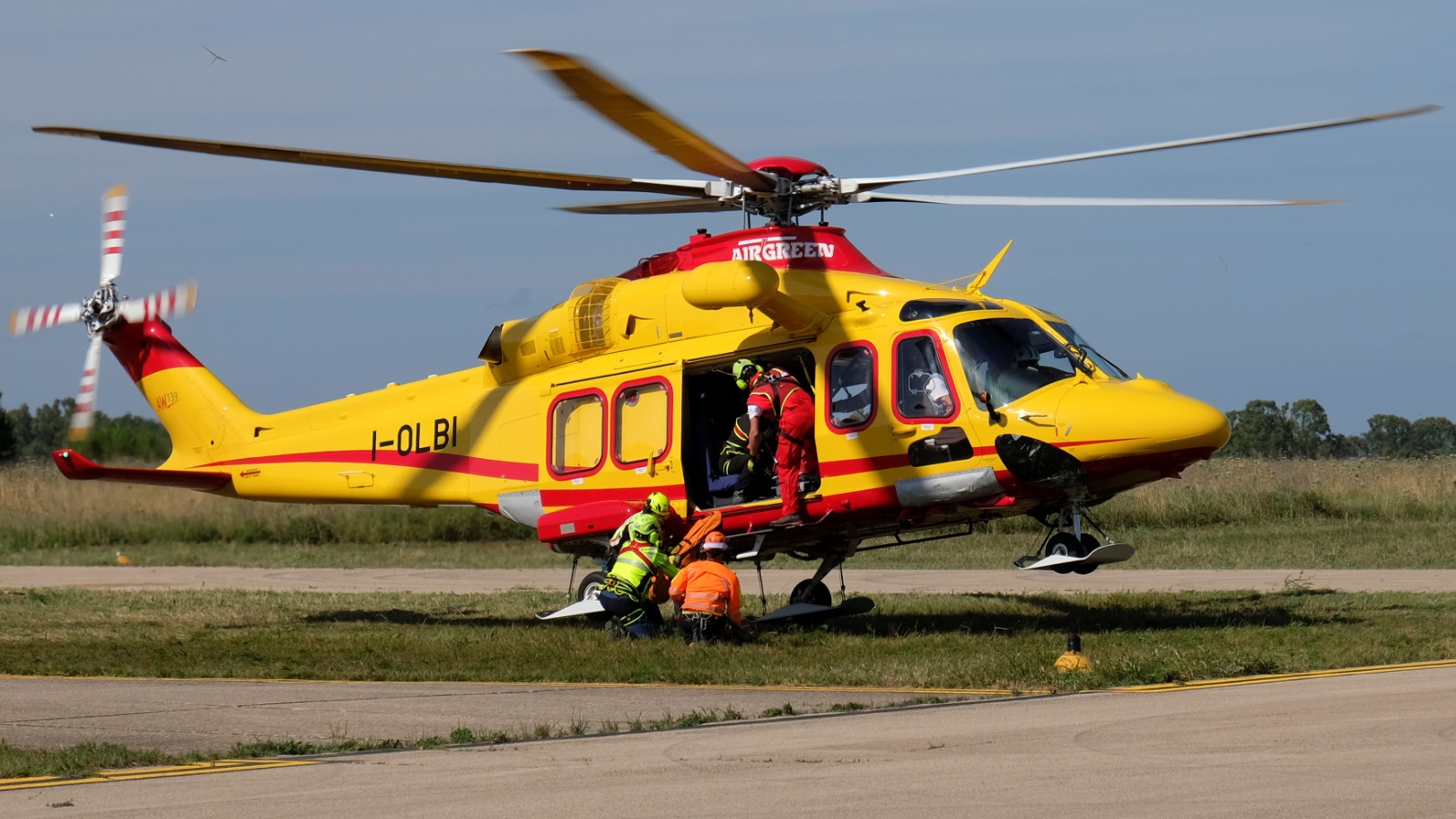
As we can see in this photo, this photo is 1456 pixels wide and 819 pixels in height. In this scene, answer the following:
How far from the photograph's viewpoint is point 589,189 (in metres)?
15.9

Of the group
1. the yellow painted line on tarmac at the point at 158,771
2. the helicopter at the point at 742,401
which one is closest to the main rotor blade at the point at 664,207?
the helicopter at the point at 742,401

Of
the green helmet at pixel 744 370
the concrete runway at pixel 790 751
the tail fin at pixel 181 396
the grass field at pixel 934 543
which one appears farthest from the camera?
the grass field at pixel 934 543

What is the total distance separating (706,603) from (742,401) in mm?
3333

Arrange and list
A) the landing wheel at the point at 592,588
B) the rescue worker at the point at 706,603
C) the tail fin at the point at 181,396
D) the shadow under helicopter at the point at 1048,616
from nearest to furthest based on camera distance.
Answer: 1. the rescue worker at the point at 706,603
2. the shadow under helicopter at the point at 1048,616
3. the landing wheel at the point at 592,588
4. the tail fin at the point at 181,396

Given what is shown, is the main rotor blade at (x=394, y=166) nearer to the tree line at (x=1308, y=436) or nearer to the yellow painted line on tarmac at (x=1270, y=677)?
the yellow painted line on tarmac at (x=1270, y=677)

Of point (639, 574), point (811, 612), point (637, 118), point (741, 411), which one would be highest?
point (637, 118)

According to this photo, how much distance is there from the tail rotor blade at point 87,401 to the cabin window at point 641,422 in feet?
19.2

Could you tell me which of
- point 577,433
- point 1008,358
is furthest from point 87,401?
point 1008,358

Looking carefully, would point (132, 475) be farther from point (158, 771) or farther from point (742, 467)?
point (158, 771)

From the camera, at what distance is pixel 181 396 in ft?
69.6

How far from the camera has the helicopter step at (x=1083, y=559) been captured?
14570 mm

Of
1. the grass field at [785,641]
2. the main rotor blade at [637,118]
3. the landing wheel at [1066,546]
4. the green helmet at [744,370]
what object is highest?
the main rotor blade at [637,118]

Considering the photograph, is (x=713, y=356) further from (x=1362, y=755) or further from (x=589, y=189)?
(x=1362, y=755)

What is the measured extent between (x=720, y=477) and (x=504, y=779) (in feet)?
29.3
